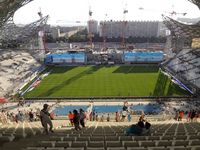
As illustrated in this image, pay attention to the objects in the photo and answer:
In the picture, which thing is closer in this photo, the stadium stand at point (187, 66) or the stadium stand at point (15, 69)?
the stadium stand at point (15, 69)

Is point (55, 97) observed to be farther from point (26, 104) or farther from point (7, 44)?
point (7, 44)

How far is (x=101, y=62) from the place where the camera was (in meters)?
75.8

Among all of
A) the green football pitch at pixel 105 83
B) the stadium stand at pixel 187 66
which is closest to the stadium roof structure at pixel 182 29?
the stadium stand at pixel 187 66

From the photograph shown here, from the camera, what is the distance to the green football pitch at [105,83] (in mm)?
51094

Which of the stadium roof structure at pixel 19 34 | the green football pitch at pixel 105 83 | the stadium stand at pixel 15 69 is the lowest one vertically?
the green football pitch at pixel 105 83

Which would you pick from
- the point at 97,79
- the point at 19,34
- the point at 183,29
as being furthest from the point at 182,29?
the point at 19,34

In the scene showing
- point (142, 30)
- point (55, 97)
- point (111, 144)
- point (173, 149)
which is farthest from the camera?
point (142, 30)

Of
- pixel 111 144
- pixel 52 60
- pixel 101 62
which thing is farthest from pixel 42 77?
pixel 111 144

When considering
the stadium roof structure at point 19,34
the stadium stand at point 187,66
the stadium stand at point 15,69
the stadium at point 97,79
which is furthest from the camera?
the stadium roof structure at point 19,34

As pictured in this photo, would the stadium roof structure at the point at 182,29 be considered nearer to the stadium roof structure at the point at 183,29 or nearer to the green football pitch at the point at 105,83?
the stadium roof structure at the point at 183,29

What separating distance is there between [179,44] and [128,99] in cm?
3101

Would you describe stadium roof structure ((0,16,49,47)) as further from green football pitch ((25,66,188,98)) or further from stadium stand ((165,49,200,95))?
stadium stand ((165,49,200,95))

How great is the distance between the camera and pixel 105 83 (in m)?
57.6

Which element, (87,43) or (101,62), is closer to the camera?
(101,62)
